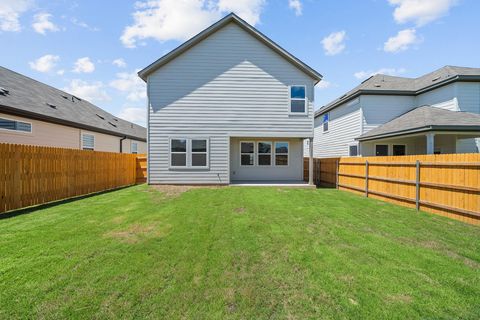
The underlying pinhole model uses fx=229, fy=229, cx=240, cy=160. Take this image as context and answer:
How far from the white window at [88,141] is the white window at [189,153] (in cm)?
707

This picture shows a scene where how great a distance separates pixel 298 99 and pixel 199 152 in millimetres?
6071

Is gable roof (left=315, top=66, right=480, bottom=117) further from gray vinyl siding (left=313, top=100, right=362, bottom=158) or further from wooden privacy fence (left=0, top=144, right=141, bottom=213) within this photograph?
wooden privacy fence (left=0, top=144, right=141, bottom=213)

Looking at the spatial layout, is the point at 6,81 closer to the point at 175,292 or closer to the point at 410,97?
the point at 175,292

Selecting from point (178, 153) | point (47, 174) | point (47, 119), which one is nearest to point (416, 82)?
point (178, 153)

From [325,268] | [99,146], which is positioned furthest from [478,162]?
[99,146]

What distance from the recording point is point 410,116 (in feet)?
43.9

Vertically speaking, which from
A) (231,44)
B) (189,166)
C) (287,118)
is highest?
(231,44)

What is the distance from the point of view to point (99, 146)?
650 inches

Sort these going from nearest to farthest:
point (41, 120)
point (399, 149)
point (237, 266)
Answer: point (237, 266) < point (41, 120) < point (399, 149)

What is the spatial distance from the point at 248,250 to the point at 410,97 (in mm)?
16764

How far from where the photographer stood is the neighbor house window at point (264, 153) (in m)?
13.9

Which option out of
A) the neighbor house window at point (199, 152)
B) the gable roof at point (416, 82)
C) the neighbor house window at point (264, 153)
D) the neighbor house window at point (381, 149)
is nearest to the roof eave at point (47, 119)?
the neighbor house window at point (199, 152)

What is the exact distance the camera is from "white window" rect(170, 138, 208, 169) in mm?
12094

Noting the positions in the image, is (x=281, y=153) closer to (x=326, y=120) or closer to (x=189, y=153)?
(x=189, y=153)
